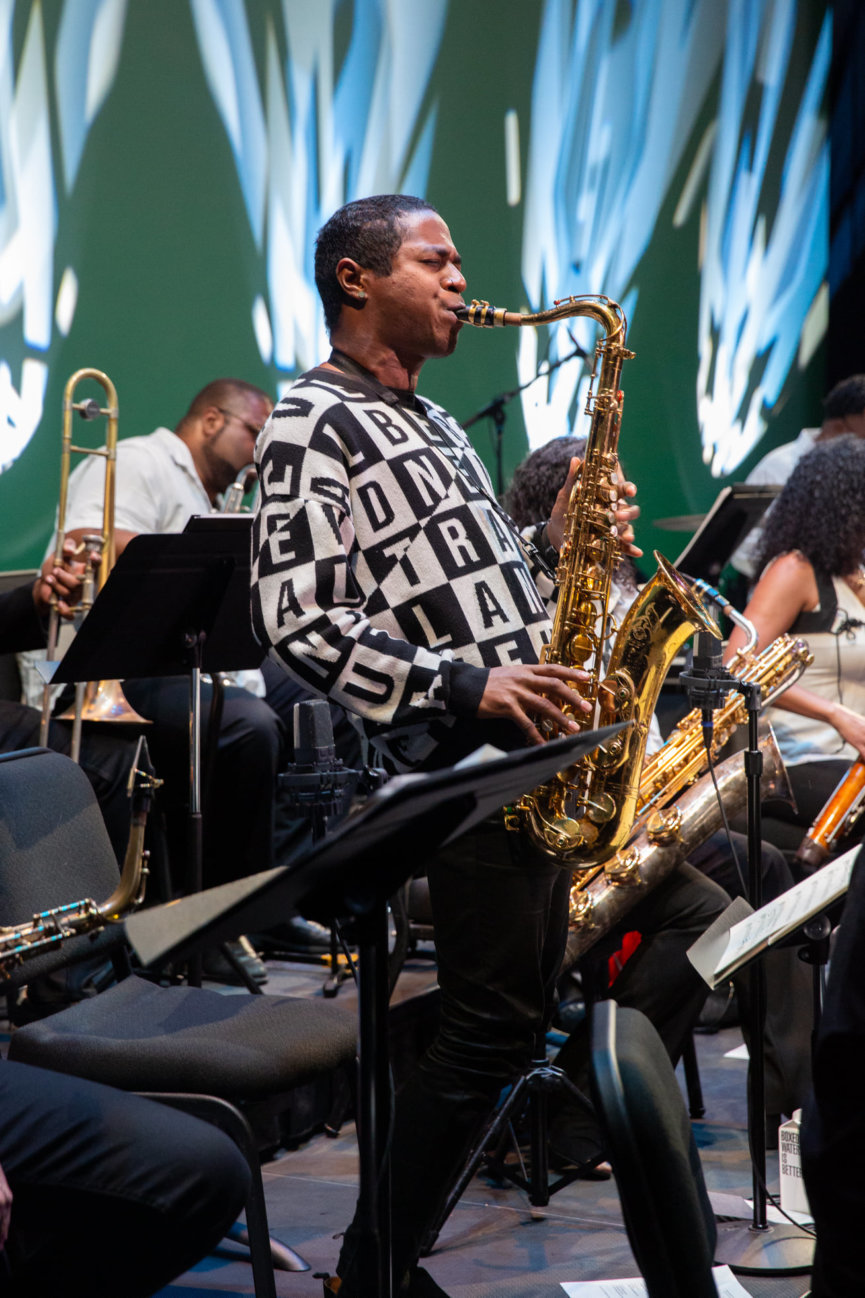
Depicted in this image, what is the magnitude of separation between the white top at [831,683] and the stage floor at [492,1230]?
1129 mm

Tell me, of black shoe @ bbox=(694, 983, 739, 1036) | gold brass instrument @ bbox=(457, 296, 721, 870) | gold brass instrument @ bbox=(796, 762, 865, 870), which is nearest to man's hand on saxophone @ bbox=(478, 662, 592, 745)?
gold brass instrument @ bbox=(457, 296, 721, 870)

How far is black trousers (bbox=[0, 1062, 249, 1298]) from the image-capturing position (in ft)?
6.09

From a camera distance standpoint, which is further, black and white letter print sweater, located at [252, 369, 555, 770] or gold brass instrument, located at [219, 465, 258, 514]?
gold brass instrument, located at [219, 465, 258, 514]

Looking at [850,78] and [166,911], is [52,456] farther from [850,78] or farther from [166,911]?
[850,78]

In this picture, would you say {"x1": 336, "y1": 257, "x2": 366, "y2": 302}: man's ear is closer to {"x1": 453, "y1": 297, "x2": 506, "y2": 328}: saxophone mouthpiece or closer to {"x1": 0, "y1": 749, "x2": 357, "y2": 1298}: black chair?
{"x1": 453, "y1": 297, "x2": 506, "y2": 328}: saxophone mouthpiece

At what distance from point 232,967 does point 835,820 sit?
6.23ft

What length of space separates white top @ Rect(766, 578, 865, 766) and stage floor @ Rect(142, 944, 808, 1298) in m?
1.13

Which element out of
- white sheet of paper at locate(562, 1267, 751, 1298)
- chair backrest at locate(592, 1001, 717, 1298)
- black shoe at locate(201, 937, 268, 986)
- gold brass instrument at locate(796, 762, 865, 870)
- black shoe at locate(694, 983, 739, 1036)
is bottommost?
black shoe at locate(694, 983, 739, 1036)

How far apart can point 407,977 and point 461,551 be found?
8.45 ft

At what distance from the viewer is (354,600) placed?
7.61 ft

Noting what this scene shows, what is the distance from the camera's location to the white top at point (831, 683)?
13.9ft

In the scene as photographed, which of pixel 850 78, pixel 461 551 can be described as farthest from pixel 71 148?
pixel 850 78

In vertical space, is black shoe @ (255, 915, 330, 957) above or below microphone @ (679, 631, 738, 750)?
below

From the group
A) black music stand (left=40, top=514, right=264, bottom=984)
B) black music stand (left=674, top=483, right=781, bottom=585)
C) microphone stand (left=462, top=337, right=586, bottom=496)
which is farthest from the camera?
microphone stand (left=462, top=337, right=586, bottom=496)
